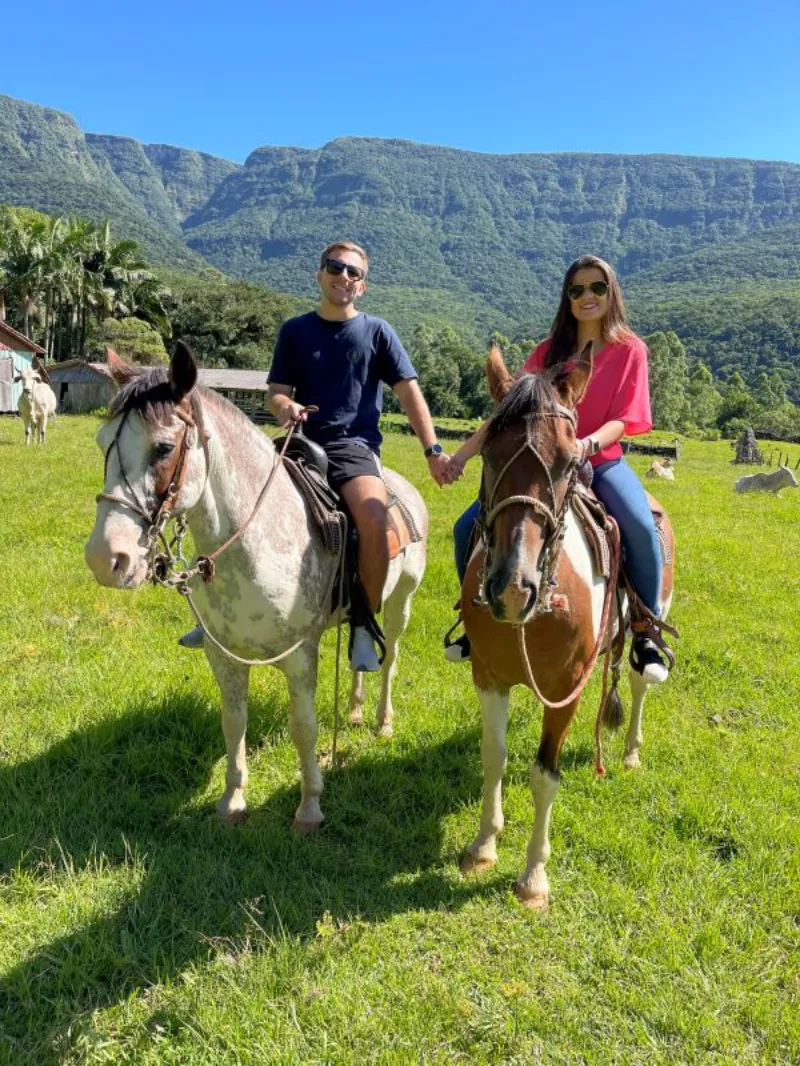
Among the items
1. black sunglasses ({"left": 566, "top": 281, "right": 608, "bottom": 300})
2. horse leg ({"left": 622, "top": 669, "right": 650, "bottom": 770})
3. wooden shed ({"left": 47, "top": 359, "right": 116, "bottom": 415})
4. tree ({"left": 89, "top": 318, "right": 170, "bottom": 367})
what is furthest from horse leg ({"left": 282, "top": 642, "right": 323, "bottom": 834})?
wooden shed ({"left": 47, "top": 359, "right": 116, "bottom": 415})

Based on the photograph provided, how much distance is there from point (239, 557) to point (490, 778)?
1963mm

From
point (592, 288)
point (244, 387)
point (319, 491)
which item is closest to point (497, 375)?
point (592, 288)

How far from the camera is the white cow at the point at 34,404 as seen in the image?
62.8ft

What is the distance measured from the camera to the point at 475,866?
12.0 ft

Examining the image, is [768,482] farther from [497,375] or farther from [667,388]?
[667,388]

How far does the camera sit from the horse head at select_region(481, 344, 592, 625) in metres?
2.42

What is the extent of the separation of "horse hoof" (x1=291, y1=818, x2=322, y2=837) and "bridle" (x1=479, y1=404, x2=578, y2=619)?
224 centimetres

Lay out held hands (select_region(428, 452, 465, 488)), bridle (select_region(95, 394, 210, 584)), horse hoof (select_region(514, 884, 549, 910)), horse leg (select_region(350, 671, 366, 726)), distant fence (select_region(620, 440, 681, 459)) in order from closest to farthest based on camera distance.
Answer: bridle (select_region(95, 394, 210, 584))
horse hoof (select_region(514, 884, 549, 910))
held hands (select_region(428, 452, 465, 488))
horse leg (select_region(350, 671, 366, 726))
distant fence (select_region(620, 440, 681, 459))

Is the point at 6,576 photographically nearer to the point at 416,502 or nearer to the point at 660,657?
the point at 416,502

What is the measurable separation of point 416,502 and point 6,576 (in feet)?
18.0

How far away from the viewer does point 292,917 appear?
321 cm

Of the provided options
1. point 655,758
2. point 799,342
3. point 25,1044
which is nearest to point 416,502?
point 655,758

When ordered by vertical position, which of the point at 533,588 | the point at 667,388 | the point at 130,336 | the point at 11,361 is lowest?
the point at 533,588

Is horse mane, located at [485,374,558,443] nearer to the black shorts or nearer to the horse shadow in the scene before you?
the black shorts
